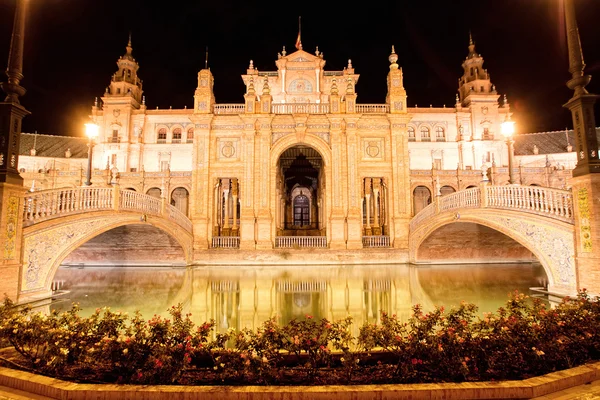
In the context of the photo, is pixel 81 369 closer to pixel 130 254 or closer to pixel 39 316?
pixel 39 316

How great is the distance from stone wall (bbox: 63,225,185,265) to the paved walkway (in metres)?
14.9

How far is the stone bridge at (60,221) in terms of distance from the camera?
892 centimetres

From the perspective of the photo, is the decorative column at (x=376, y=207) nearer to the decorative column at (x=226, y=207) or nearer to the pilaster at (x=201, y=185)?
the decorative column at (x=226, y=207)

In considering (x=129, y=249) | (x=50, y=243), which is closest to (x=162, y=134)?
(x=129, y=249)

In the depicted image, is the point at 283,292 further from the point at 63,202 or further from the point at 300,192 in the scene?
the point at 300,192

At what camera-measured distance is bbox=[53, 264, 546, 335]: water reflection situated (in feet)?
25.0

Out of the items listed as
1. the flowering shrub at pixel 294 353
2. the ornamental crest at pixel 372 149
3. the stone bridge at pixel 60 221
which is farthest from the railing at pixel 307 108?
the flowering shrub at pixel 294 353

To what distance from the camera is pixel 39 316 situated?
4125 mm

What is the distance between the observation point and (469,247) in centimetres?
1891

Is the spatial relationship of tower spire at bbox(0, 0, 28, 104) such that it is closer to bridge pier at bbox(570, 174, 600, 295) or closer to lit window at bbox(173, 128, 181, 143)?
bridge pier at bbox(570, 174, 600, 295)

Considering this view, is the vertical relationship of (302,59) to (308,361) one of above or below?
above

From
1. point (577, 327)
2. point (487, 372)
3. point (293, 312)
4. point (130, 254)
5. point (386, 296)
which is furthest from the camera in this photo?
point (130, 254)

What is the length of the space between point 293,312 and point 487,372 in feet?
14.9

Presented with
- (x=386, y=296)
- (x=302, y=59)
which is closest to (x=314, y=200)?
(x=302, y=59)
